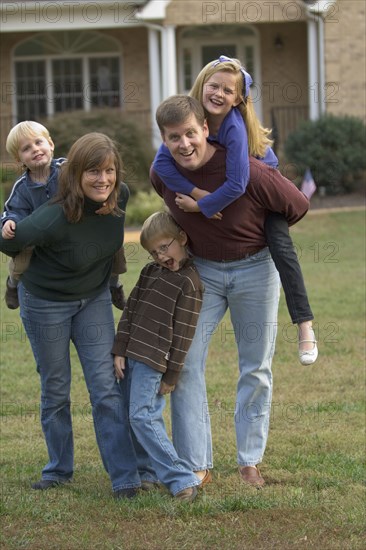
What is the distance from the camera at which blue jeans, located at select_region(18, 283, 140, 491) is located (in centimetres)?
489

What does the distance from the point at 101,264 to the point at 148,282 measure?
25 centimetres

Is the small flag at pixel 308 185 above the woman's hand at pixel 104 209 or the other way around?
above

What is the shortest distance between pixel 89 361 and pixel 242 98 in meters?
1.49

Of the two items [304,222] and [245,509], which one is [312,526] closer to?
[245,509]

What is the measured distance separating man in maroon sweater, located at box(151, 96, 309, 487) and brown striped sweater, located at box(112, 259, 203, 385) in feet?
0.33

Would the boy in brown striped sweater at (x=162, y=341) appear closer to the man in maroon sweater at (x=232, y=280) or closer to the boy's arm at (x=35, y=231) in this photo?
the man in maroon sweater at (x=232, y=280)

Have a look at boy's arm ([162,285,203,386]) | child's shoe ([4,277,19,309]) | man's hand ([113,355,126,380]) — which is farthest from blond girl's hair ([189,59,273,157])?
child's shoe ([4,277,19,309])

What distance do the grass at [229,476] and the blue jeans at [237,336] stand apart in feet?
1.08

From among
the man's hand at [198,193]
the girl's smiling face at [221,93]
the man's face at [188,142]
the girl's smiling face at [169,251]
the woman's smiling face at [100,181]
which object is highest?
the girl's smiling face at [221,93]

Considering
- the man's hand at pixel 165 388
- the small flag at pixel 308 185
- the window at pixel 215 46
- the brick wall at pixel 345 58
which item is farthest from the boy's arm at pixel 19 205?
the window at pixel 215 46

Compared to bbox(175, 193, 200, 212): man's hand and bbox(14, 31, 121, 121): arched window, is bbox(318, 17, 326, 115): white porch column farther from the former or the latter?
bbox(175, 193, 200, 212): man's hand

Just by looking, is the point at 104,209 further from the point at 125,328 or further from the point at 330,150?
the point at 330,150

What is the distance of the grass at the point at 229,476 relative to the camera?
4.39 m

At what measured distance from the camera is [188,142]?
4578 mm
